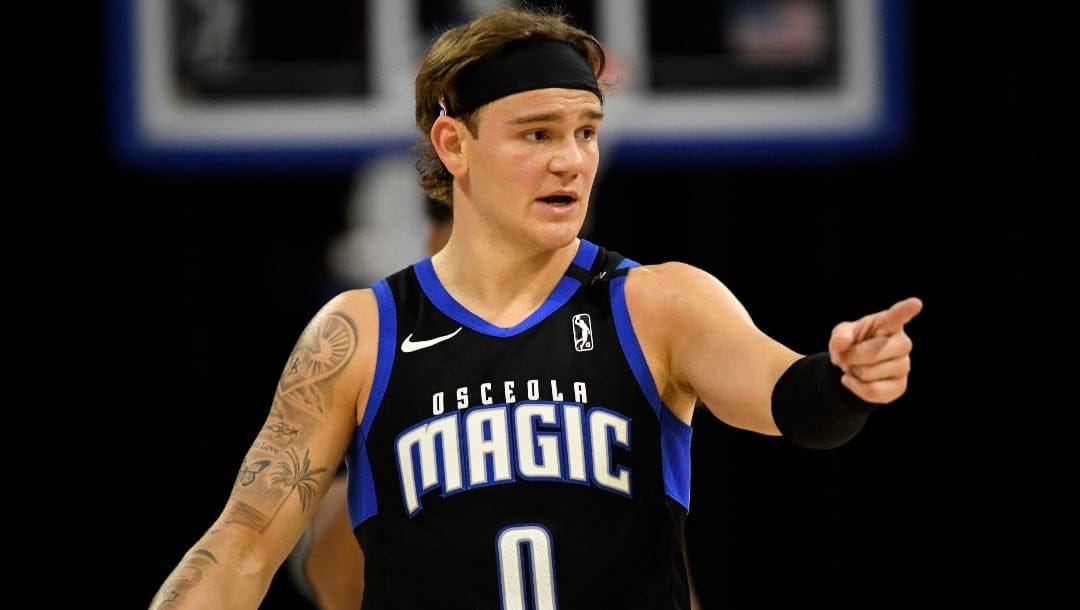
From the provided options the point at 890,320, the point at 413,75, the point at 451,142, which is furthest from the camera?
the point at 413,75

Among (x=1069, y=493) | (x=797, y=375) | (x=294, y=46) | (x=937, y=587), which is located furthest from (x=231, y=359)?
(x=797, y=375)

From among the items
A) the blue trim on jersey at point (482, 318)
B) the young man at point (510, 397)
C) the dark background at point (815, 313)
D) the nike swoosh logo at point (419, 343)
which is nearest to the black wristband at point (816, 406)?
the young man at point (510, 397)

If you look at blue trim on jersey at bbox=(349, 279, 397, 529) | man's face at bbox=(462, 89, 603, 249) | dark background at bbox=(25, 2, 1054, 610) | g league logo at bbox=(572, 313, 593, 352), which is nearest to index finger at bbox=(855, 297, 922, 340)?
g league logo at bbox=(572, 313, 593, 352)

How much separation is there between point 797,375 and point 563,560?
0.69 m

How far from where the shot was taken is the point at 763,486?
7.65 metres

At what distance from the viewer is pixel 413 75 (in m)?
7.68

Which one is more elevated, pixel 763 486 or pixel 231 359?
pixel 231 359

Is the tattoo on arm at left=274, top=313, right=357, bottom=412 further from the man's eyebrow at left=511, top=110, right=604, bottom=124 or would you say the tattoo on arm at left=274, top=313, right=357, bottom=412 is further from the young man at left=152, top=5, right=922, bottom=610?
the man's eyebrow at left=511, top=110, right=604, bottom=124

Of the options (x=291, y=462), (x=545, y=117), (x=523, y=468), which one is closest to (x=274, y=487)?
(x=291, y=462)

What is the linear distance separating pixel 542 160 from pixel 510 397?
56 centimetres

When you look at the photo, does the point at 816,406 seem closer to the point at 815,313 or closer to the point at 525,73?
the point at 525,73

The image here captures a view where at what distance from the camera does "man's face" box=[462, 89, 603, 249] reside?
141 inches

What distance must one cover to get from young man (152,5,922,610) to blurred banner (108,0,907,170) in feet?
12.8

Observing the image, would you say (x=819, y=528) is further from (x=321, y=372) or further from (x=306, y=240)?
(x=321, y=372)
